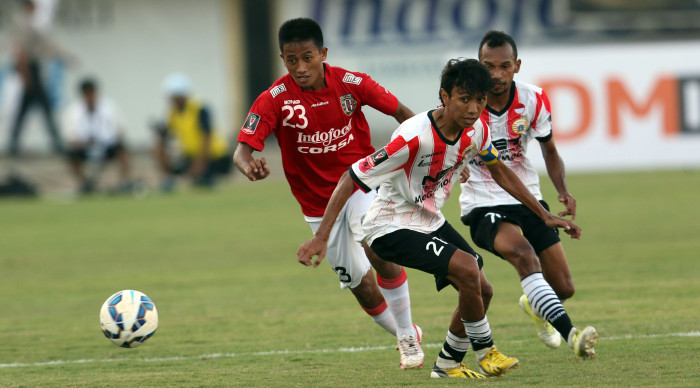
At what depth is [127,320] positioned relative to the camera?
696cm

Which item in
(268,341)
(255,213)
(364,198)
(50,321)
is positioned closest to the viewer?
(364,198)

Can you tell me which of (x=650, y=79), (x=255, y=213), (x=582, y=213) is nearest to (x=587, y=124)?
(x=650, y=79)

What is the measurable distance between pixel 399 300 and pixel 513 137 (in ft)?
4.30

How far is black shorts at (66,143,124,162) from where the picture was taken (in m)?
21.6

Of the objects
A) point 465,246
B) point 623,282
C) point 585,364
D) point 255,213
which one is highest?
point 465,246

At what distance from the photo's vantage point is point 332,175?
7.21m

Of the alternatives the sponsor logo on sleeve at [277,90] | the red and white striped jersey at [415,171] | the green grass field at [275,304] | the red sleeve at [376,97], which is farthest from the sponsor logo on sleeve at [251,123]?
the green grass field at [275,304]

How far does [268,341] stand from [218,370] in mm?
1076

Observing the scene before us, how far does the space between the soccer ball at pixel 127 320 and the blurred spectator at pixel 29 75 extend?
21.1 meters

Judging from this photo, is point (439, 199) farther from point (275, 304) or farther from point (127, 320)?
point (275, 304)

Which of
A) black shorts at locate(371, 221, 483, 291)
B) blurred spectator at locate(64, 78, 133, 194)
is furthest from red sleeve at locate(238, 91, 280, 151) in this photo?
blurred spectator at locate(64, 78, 133, 194)

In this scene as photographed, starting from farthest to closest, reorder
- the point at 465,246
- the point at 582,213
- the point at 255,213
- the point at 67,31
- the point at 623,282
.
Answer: the point at 67,31 → the point at 255,213 → the point at 582,213 → the point at 623,282 → the point at 465,246

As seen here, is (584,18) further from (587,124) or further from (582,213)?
(582,213)

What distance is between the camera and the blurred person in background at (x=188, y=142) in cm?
2131
